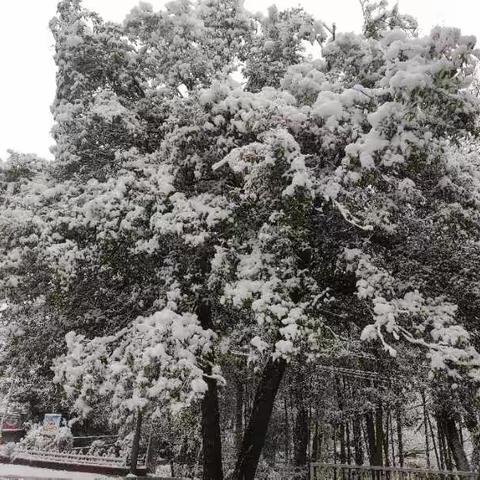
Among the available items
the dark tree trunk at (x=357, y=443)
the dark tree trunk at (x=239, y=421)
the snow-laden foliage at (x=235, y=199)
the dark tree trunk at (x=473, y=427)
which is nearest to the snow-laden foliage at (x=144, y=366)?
the snow-laden foliage at (x=235, y=199)

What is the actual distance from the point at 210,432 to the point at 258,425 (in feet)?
4.23

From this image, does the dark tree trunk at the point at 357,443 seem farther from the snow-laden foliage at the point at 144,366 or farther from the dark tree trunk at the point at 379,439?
the snow-laden foliage at the point at 144,366

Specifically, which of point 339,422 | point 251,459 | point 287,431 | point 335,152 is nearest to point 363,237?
point 335,152

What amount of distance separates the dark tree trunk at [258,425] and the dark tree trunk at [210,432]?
2.52 feet

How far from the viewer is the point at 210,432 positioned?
984cm

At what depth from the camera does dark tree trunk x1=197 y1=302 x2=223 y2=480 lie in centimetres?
954

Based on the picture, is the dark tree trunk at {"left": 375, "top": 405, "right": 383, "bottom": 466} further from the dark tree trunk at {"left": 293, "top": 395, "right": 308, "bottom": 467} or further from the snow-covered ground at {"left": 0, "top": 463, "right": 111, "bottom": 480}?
the snow-covered ground at {"left": 0, "top": 463, "right": 111, "bottom": 480}

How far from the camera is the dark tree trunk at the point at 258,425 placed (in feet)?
29.4

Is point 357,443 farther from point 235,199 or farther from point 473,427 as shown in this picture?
point 235,199

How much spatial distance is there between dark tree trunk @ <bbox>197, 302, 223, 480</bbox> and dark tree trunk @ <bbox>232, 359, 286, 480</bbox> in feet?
2.52

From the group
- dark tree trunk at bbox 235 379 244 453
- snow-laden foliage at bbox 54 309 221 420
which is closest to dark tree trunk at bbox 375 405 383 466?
dark tree trunk at bbox 235 379 244 453

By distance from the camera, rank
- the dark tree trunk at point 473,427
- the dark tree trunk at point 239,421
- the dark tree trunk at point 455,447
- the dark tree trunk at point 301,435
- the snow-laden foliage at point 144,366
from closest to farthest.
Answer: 1. the snow-laden foliage at point 144,366
2. the dark tree trunk at point 473,427
3. the dark tree trunk at point 455,447
4. the dark tree trunk at point 301,435
5. the dark tree trunk at point 239,421

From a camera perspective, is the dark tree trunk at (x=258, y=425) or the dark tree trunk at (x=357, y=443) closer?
the dark tree trunk at (x=258, y=425)

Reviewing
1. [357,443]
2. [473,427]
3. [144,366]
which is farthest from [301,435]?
[144,366]
